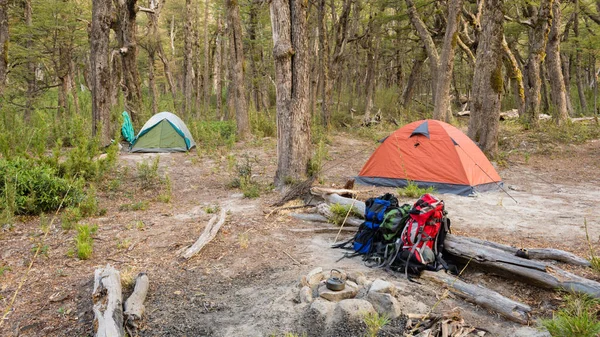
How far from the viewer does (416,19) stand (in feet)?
47.7

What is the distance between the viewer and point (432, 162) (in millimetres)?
7828

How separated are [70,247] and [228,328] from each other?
269 cm

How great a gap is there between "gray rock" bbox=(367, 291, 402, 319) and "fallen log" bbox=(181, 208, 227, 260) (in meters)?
2.16

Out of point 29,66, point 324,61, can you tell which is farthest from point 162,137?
point 29,66

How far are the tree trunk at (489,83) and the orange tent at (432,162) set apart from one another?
8.99 ft

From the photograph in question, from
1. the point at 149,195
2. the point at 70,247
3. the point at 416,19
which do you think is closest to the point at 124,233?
the point at 70,247

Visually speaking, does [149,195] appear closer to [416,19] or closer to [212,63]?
[416,19]

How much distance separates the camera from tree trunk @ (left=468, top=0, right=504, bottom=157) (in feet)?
33.5

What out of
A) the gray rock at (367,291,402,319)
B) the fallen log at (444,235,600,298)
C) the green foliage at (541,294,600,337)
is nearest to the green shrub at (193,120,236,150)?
the fallen log at (444,235,600,298)

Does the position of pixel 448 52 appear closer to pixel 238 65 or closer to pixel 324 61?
pixel 324 61

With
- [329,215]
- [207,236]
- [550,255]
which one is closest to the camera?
[550,255]

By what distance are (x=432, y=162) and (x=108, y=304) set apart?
6.24 m

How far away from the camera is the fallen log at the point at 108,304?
9.65 ft

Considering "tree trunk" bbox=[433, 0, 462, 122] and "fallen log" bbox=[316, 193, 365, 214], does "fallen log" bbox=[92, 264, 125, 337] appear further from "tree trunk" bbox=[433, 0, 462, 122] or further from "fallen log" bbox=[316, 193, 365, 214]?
"tree trunk" bbox=[433, 0, 462, 122]
